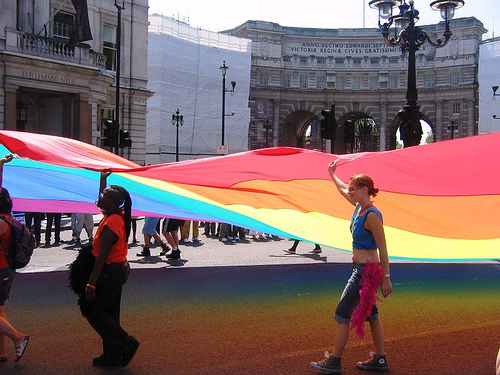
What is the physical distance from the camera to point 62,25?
2947 centimetres

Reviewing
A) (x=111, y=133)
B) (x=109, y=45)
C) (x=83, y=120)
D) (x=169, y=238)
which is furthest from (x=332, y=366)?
(x=109, y=45)

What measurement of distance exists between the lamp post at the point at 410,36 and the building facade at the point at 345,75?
4758 cm

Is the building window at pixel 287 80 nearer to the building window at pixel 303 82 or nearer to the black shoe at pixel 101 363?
the building window at pixel 303 82

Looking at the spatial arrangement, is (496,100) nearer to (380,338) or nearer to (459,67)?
(459,67)

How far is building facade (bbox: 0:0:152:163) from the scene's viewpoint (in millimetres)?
25078

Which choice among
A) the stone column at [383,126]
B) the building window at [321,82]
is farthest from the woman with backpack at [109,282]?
the building window at [321,82]

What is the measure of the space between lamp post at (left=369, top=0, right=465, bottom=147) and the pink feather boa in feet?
36.2

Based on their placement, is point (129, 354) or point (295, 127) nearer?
point (129, 354)

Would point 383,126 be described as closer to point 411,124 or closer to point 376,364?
point 411,124

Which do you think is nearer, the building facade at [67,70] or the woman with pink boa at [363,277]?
the woman with pink boa at [363,277]

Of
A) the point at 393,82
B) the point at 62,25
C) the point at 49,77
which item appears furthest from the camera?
the point at 393,82

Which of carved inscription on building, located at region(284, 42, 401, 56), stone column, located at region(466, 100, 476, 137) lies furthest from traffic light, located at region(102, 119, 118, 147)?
carved inscription on building, located at region(284, 42, 401, 56)

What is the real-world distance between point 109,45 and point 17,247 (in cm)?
2916

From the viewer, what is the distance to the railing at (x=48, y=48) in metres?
25.0
